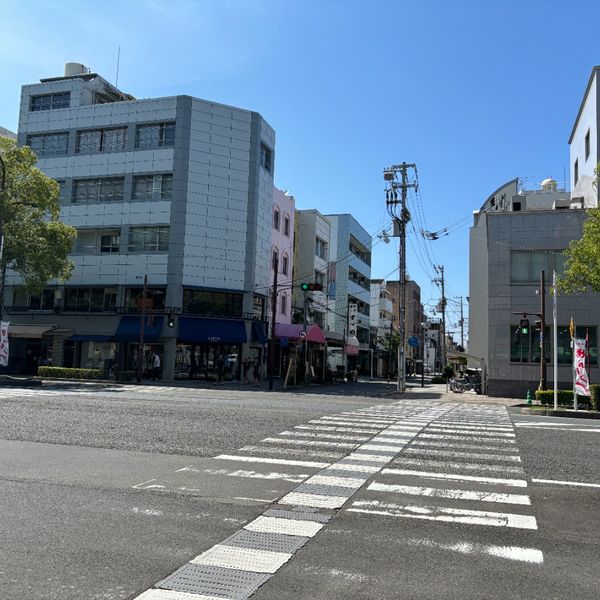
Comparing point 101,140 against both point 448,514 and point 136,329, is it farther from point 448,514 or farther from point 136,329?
point 448,514

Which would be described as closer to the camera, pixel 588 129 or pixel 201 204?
pixel 588 129

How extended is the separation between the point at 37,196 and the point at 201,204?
1116 cm

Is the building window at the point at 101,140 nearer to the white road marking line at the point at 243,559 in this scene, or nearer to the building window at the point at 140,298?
the building window at the point at 140,298

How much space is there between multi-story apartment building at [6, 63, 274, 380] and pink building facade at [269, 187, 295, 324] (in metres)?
3.41

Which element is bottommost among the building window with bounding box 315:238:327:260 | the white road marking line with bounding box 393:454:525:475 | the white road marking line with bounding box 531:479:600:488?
the white road marking line with bounding box 531:479:600:488

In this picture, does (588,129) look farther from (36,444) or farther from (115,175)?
(36,444)

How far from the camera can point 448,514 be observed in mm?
6301

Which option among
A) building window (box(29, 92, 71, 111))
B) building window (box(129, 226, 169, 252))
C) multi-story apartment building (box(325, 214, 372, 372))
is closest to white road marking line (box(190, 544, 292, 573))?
building window (box(129, 226, 169, 252))

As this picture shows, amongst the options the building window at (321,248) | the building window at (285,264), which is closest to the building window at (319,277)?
the building window at (321,248)

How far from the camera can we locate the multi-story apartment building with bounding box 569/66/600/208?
106 feet

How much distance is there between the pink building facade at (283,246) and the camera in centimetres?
4644

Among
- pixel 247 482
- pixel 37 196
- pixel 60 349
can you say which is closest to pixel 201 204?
pixel 37 196

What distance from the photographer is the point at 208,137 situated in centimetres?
4050

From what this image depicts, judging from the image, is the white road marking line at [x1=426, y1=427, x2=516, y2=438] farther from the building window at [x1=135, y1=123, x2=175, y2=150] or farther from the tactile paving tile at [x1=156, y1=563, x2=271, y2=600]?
the building window at [x1=135, y1=123, x2=175, y2=150]
